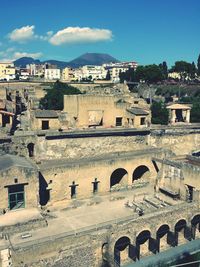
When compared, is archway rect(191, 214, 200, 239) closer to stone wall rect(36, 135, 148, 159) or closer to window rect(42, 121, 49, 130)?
stone wall rect(36, 135, 148, 159)

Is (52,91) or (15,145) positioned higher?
(52,91)

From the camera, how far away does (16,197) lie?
22094 mm

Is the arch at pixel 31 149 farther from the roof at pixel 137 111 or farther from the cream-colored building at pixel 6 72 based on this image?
the cream-colored building at pixel 6 72

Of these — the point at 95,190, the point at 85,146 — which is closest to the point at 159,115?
the point at 85,146

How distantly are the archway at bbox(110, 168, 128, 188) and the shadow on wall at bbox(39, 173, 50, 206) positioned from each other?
6.74 m

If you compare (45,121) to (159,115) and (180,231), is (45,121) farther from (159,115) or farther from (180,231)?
(159,115)

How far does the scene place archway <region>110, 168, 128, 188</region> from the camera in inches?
1177

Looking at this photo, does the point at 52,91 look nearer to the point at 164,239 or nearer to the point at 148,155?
the point at 148,155

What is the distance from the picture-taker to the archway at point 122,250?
21.8 metres

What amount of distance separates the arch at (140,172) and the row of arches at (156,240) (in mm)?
7399

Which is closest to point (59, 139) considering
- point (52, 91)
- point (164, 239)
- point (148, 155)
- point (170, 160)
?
point (148, 155)

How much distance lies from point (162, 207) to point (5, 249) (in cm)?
1200

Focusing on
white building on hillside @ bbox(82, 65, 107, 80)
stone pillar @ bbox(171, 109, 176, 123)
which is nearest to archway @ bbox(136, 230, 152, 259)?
stone pillar @ bbox(171, 109, 176, 123)

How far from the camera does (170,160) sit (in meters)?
29.1
